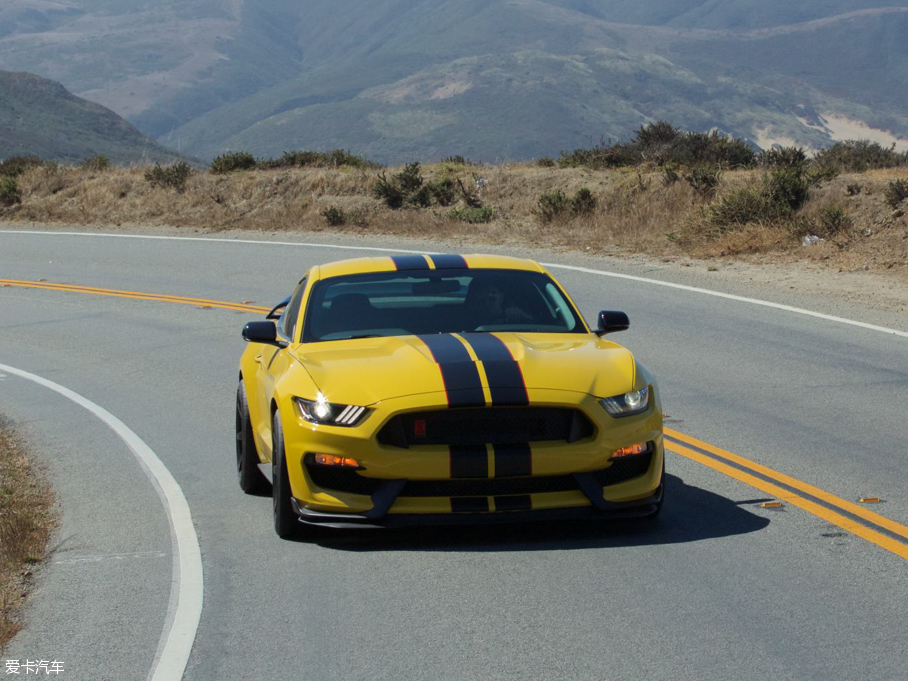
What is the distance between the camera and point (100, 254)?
2364 centimetres

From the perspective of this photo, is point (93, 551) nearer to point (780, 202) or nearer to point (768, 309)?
point (768, 309)

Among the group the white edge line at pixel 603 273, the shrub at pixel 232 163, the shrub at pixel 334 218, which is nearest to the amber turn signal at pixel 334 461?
the white edge line at pixel 603 273

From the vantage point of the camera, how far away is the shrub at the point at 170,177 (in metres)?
31.0

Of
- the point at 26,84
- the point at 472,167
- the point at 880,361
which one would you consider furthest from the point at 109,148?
the point at 880,361

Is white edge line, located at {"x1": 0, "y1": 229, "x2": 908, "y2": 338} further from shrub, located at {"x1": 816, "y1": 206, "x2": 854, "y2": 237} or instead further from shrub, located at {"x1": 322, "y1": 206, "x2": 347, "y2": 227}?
shrub, located at {"x1": 816, "y1": 206, "x2": 854, "y2": 237}

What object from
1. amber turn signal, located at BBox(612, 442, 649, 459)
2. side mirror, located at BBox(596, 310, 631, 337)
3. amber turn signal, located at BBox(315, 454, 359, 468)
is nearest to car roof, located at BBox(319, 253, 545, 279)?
side mirror, located at BBox(596, 310, 631, 337)

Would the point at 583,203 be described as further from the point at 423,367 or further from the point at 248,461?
the point at 423,367

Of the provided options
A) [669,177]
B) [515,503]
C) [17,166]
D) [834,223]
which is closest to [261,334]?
[515,503]

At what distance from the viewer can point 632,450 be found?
21.7 ft

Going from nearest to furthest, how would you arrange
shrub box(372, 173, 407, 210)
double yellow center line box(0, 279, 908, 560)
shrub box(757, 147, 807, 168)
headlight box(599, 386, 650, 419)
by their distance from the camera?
headlight box(599, 386, 650, 419) → double yellow center line box(0, 279, 908, 560) → shrub box(757, 147, 807, 168) → shrub box(372, 173, 407, 210)

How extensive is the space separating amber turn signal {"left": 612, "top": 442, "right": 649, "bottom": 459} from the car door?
76.3 inches

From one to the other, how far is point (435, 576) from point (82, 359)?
924 cm

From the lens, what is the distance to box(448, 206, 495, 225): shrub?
25266 mm

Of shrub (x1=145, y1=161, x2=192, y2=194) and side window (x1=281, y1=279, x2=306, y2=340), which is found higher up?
side window (x1=281, y1=279, x2=306, y2=340)
